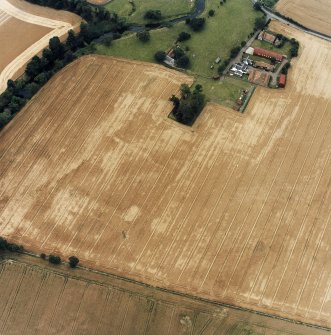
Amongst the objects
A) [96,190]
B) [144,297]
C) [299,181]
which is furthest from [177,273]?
[299,181]

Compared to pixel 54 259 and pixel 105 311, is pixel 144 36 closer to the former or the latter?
pixel 54 259

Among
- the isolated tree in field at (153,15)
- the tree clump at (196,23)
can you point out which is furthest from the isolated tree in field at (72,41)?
the tree clump at (196,23)

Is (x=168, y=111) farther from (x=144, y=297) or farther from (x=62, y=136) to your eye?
(x=144, y=297)

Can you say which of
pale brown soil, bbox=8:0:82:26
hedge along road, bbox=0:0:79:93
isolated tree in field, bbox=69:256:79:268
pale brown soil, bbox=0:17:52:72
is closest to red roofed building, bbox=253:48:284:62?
pale brown soil, bbox=8:0:82:26

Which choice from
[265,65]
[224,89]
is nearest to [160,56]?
[224,89]

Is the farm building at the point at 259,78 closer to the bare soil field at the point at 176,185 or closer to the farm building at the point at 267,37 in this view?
the bare soil field at the point at 176,185

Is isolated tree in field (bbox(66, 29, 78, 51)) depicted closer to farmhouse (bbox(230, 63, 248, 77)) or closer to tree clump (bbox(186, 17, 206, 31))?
tree clump (bbox(186, 17, 206, 31))
